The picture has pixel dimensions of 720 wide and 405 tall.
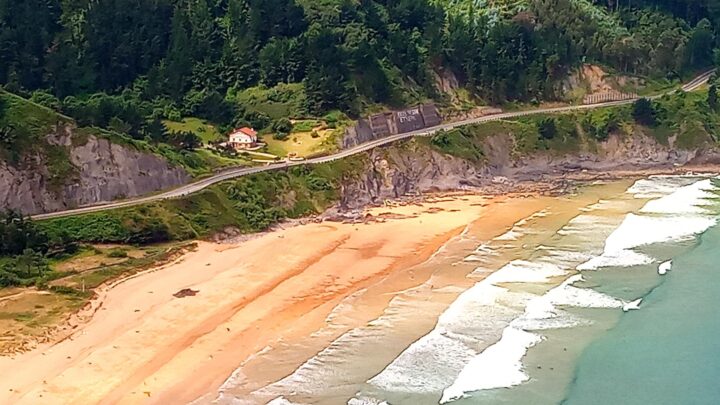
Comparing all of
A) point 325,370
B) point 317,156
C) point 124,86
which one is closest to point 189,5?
point 124,86

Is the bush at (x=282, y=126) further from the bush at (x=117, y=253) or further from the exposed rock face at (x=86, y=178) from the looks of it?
the bush at (x=117, y=253)

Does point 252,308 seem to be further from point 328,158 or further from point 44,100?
point 44,100

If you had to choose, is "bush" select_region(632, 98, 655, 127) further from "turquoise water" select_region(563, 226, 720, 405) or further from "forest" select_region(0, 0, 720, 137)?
"turquoise water" select_region(563, 226, 720, 405)

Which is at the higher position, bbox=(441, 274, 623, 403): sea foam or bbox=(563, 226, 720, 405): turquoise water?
bbox=(441, 274, 623, 403): sea foam

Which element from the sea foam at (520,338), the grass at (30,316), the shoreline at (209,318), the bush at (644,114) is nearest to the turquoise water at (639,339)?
the sea foam at (520,338)

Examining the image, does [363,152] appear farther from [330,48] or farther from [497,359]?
[497,359]

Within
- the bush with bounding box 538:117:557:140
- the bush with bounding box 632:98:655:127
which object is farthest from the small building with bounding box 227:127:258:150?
the bush with bounding box 632:98:655:127

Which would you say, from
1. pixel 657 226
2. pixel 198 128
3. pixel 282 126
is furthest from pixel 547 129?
pixel 198 128
